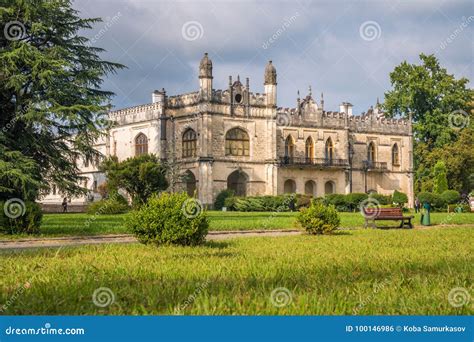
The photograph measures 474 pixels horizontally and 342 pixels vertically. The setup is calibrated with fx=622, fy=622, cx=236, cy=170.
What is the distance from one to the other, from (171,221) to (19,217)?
5.87m

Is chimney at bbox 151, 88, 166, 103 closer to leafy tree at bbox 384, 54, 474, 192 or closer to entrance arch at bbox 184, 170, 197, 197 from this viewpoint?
entrance arch at bbox 184, 170, 197, 197

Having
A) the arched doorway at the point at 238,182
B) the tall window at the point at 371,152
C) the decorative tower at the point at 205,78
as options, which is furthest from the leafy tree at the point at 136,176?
the tall window at the point at 371,152

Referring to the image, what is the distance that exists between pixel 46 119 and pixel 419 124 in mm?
42383

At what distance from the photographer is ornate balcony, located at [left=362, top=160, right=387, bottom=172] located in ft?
172

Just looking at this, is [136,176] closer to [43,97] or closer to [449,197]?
[43,97]

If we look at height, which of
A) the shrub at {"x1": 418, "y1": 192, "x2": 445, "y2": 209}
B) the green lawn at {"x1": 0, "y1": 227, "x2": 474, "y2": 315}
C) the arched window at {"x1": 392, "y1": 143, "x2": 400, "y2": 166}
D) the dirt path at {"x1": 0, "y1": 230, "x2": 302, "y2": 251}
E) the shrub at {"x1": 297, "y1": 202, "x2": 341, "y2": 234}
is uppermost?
the arched window at {"x1": 392, "y1": 143, "x2": 400, "y2": 166}

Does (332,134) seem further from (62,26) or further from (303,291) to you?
(303,291)

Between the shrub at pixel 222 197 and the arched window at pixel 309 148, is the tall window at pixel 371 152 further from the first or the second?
the shrub at pixel 222 197

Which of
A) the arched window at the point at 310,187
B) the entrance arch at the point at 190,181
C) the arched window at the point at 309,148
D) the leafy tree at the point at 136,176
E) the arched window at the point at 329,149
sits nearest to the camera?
the leafy tree at the point at 136,176

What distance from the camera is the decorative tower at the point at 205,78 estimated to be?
44.0 metres

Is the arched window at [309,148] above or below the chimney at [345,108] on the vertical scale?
below

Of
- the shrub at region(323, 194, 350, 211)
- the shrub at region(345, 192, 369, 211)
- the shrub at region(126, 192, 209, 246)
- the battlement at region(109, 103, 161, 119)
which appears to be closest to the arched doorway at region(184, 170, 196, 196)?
the battlement at region(109, 103, 161, 119)

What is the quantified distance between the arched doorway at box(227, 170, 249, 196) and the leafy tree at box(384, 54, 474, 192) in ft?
51.2

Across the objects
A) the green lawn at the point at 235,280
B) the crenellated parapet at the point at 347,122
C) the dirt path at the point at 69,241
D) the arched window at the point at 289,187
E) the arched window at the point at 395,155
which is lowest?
the dirt path at the point at 69,241
